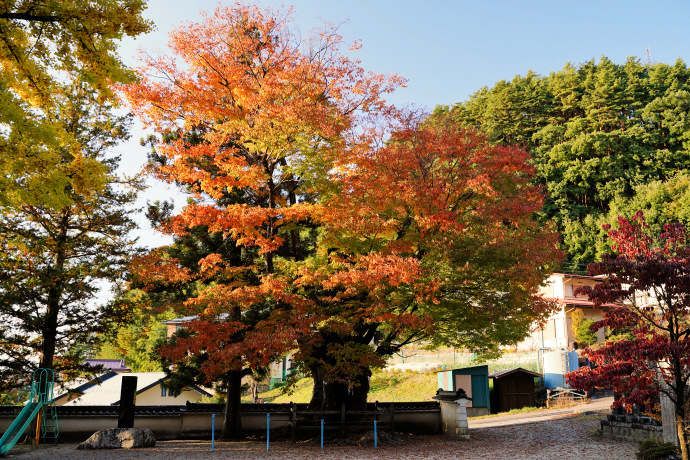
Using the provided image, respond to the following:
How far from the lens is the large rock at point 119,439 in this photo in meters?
15.3

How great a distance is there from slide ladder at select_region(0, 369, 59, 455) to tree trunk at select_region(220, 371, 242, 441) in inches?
217

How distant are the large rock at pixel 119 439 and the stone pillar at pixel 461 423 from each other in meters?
10.4

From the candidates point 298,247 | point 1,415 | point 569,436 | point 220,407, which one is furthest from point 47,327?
point 569,436

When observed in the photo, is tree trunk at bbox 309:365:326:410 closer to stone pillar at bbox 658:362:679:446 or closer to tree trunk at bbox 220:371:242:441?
tree trunk at bbox 220:371:242:441

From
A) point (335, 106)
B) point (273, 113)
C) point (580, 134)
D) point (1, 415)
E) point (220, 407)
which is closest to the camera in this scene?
point (273, 113)

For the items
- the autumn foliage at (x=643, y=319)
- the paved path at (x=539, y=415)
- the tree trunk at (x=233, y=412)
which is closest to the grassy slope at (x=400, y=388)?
the paved path at (x=539, y=415)

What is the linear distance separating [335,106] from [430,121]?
3.37 meters

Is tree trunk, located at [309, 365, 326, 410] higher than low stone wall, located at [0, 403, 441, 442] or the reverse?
higher

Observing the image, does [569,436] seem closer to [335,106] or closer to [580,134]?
[335,106]

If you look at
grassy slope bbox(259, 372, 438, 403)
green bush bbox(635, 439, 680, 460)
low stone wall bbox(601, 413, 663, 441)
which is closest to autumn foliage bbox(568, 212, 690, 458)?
green bush bbox(635, 439, 680, 460)

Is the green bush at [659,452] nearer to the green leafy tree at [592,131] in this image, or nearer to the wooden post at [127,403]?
the wooden post at [127,403]

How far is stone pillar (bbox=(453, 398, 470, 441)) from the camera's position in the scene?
58.9 feet

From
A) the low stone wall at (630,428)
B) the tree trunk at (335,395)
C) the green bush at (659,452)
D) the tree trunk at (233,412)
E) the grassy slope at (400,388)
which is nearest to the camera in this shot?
the green bush at (659,452)

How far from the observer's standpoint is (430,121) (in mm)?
17609
